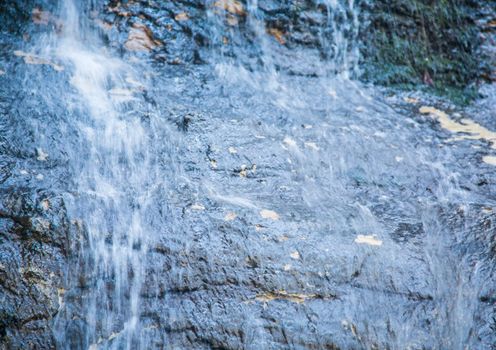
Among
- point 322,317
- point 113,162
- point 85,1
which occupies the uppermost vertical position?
point 85,1

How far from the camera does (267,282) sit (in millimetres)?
2607

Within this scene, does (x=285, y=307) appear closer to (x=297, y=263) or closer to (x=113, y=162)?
(x=297, y=263)

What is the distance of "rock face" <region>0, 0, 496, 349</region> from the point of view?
8.13 ft

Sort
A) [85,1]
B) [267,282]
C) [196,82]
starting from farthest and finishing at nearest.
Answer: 1. [85,1]
2. [196,82]
3. [267,282]

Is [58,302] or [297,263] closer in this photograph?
[58,302]

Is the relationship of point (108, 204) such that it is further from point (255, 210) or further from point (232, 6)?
point (232, 6)

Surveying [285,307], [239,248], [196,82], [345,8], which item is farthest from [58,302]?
[345,8]

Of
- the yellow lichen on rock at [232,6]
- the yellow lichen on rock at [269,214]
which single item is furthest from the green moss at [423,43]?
the yellow lichen on rock at [269,214]

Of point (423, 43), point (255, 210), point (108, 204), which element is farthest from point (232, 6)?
point (108, 204)

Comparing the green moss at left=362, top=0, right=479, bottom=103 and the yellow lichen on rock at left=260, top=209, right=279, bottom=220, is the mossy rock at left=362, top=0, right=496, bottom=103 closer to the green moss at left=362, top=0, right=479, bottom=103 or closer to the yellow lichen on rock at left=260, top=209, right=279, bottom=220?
the green moss at left=362, top=0, right=479, bottom=103

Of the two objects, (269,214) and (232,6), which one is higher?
(232,6)

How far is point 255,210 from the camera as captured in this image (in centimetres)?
293

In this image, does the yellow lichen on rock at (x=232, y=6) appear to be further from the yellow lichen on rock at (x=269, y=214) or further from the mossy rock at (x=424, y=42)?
the yellow lichen on rock at (x=269, y=214)

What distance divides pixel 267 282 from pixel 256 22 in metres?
3.21
